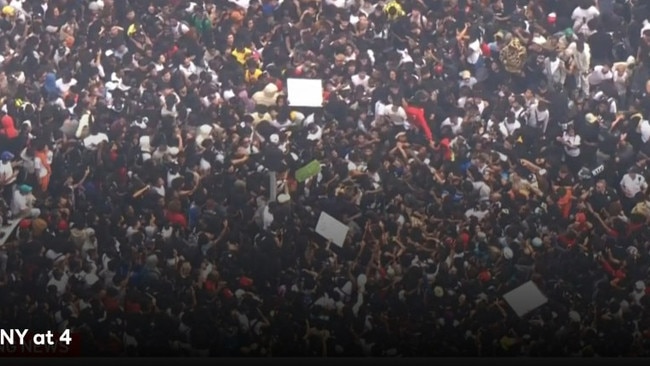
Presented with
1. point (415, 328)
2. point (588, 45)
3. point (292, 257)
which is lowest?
point (415, 328)

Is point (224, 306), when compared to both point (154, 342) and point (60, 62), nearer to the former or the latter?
point (154, 342)

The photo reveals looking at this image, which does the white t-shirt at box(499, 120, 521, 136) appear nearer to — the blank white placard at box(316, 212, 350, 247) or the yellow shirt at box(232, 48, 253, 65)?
the blank white placard at box(316, 212, 350, 247)

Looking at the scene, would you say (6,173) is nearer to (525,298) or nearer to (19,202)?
(19,202)

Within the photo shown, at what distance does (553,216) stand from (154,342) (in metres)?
1.98

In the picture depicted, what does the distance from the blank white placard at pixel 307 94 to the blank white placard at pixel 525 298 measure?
50.7 inches

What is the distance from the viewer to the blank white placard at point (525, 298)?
6.68 metres

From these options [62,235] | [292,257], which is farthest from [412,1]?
[62,235]

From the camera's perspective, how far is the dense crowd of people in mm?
6516

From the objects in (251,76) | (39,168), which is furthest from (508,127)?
(39,168)

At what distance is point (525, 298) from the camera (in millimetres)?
6680

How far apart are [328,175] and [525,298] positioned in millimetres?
1110

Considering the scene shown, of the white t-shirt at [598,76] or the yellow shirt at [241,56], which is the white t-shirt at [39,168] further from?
the white t-shirt at [598,76]

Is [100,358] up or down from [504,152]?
down

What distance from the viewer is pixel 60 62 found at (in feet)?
21.3
